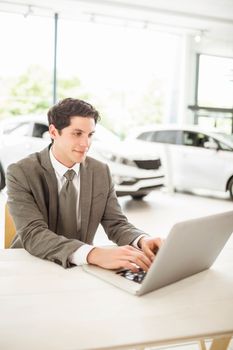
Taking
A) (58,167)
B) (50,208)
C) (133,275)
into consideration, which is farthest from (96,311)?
(58,167)

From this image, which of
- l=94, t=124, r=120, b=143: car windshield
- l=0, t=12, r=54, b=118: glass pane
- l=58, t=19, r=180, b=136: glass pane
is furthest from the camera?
l=58, t=19, r=180, b=136: glass pane

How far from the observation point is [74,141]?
1.98 metres

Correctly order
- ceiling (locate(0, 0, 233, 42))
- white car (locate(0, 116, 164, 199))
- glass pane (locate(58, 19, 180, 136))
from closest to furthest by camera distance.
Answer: white car (locate(0, 116, 164, 199)) → ceiling (locate(0, 0, 233, 42)) → glass pane (locate(58, 19, 180, 136))

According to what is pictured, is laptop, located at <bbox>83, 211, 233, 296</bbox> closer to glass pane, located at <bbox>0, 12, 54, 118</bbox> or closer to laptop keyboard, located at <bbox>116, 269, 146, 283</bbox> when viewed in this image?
laptop keyboard, located at <bbox>116, 269, 146, 283</bbox>

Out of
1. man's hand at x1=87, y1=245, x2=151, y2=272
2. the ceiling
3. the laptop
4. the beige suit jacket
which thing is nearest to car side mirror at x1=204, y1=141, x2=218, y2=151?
the ceiling

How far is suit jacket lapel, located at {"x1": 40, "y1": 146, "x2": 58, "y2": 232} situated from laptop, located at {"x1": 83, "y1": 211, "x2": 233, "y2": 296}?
391mm

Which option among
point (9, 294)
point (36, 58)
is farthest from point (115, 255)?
point (36, 58)

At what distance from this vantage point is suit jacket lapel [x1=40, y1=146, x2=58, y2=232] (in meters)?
1.91

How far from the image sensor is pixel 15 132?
707 centimetres

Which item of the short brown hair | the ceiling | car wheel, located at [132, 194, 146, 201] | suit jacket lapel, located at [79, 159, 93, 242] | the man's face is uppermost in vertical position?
the ceiling

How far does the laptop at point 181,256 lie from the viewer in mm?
1324

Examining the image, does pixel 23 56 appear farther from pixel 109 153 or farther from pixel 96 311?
pixel 96 311

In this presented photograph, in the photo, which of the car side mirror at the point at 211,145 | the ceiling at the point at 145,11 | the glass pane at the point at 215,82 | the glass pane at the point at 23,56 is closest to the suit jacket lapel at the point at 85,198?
the car side mirror at the point at 211,145

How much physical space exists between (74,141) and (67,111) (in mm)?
129
